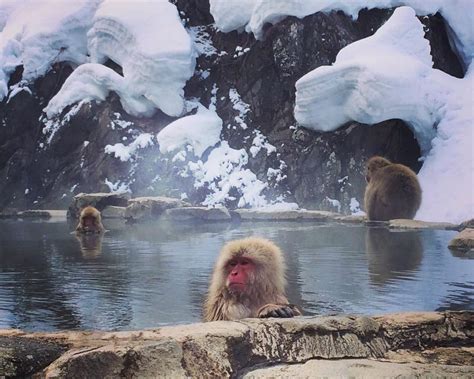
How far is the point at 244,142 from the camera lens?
13.8 meters

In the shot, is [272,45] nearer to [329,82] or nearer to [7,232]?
[329,82]

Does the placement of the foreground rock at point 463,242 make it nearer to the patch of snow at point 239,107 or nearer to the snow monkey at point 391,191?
the snow monkey at point 391,191

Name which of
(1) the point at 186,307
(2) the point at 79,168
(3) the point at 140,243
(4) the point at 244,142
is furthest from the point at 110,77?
(1) the point at 186,307

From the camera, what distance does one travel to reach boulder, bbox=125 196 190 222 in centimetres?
1133

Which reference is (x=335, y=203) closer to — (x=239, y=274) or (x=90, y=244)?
(x=90, y=244)

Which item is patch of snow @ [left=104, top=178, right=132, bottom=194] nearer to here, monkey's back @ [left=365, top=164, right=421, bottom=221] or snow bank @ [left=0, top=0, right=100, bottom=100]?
snow bank @ [left=0, top=0, right=100, bottom=100]

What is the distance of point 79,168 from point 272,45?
517 cm

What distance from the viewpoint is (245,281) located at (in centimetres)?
227

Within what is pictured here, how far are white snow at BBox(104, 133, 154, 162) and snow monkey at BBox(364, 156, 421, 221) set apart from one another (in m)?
6.70

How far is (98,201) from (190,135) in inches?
99.0

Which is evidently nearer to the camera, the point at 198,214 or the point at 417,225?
the point at 417,225

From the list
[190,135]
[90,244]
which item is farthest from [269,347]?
[190,135]

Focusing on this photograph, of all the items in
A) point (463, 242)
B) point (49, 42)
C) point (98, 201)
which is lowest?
point (463, 242)

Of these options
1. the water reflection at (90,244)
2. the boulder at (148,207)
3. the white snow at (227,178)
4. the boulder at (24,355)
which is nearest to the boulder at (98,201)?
the boulder at (148,207)
